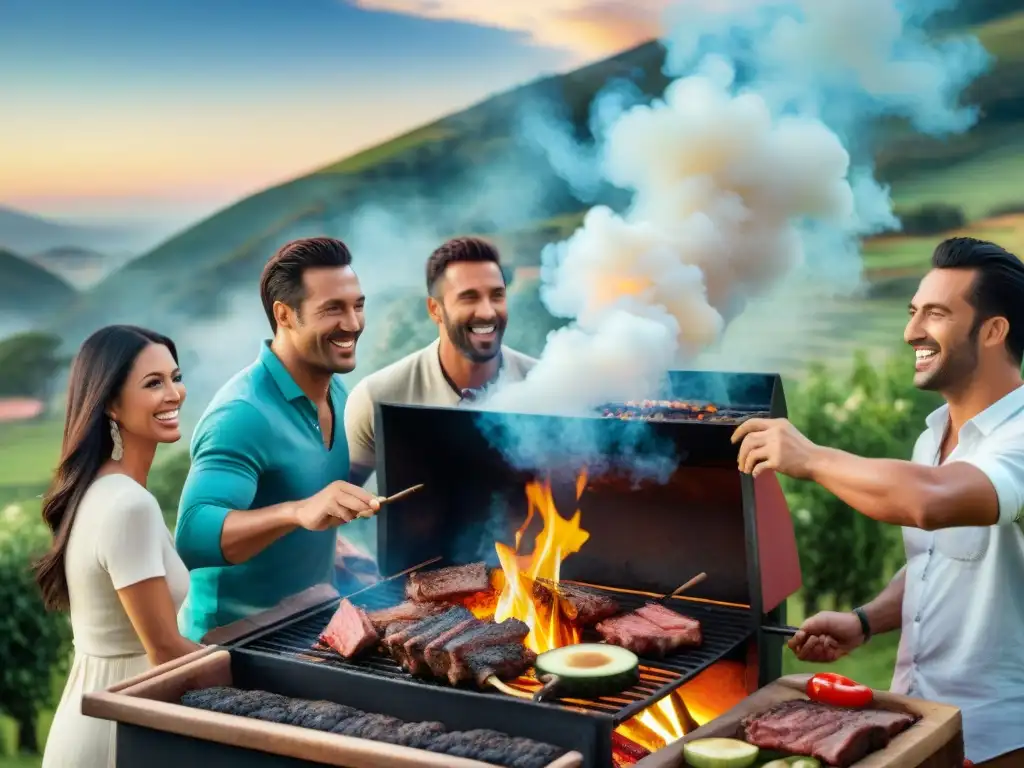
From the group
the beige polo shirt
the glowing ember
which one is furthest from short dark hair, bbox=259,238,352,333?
the glowing ember

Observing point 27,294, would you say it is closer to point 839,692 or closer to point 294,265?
point 294,265

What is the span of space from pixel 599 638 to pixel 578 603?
0.13 metres

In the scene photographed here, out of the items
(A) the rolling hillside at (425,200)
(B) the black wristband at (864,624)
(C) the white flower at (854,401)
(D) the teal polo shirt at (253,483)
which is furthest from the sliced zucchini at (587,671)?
(A) the rolling hillside at (425,200)

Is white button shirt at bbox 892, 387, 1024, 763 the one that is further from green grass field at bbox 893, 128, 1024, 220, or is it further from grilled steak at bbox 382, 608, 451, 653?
green grass field at bbox 893, 128, 1024, 220

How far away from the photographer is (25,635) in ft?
20.1

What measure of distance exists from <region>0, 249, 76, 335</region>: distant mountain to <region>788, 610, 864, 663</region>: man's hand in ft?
22.0

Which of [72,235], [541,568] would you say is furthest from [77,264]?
[541,568]

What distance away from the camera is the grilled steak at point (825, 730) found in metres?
2.52

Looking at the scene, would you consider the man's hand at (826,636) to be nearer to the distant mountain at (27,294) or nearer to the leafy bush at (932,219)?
the leafy bush at (932,219)

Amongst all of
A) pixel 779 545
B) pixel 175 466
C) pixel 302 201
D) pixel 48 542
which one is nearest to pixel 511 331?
pixel 302 201

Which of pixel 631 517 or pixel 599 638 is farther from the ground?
pixel 631 517

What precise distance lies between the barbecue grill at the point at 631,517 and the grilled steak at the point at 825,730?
0.29 metres

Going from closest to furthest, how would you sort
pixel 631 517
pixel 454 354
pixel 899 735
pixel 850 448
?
pixel 899 735 < pixel 631 517 < pixel 454 354 < pixel 850 448

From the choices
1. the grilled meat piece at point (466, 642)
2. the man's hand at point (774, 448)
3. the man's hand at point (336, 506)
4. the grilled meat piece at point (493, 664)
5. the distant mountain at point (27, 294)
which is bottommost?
the grilled meat piece at point (493, 664)
